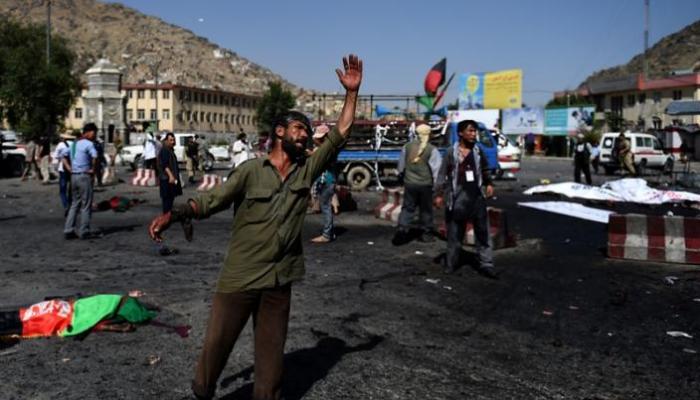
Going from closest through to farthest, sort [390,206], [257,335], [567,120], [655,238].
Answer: [257,335] → [655,238] → [390,206] → [567,120]

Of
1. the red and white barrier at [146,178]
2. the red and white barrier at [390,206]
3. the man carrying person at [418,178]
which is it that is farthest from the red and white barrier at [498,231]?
the red and white barrier at [146,178]

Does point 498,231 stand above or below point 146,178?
below

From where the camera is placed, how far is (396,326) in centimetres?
643

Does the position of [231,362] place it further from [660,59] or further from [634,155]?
[660,59]

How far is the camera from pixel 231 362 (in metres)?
5.29

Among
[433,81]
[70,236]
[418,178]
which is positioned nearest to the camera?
[418,178]

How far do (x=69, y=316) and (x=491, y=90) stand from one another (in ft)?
263

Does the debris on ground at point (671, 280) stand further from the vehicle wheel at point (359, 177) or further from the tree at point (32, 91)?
the tree at point (32, 91)

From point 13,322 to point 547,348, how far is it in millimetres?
4451

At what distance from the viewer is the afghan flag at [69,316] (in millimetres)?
5859

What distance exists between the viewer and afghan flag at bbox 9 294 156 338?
5.86 m

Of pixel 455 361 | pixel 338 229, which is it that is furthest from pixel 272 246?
pixel 338 229

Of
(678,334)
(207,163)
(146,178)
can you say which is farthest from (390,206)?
(207,163)

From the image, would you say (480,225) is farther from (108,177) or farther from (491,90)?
(491,90)
